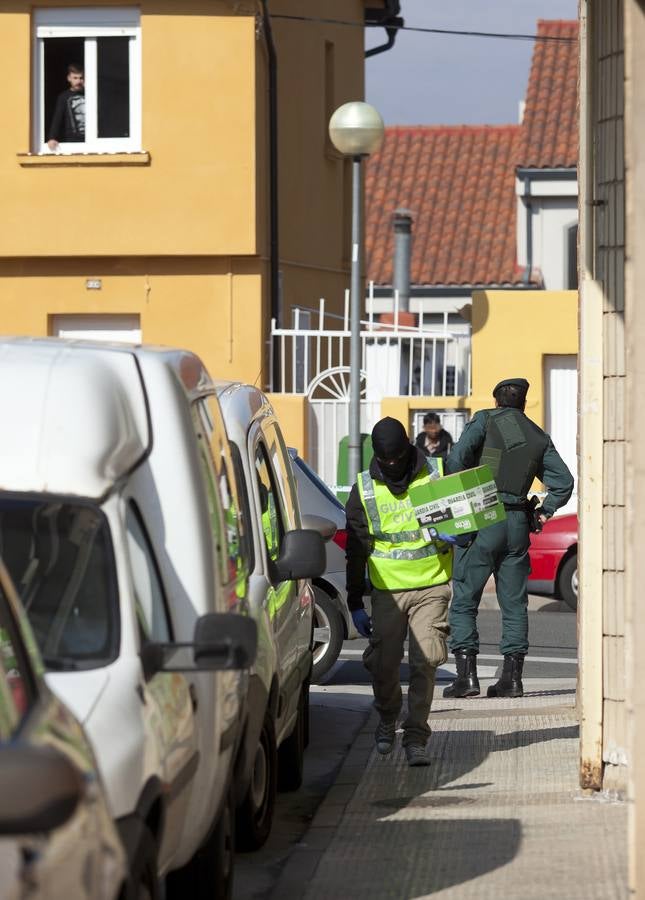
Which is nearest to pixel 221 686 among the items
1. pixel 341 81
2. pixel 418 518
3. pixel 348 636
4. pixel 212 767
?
pixel 212 767

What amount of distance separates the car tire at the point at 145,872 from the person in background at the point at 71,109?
1724cm

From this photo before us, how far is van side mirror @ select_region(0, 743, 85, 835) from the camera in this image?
2.81 meters

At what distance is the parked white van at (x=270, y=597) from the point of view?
733 centimetres

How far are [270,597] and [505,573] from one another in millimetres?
3956

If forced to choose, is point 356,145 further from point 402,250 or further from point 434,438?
point 402,250

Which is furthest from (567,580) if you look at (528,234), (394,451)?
(528,234)

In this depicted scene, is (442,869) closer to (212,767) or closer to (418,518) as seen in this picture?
(212,767)

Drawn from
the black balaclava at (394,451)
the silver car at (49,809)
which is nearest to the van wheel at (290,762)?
the black balaclava at (394,451)

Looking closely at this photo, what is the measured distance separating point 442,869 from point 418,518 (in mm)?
2442

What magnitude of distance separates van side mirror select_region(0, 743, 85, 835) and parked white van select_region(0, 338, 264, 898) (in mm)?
1868

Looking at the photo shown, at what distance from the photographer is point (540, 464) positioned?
1153 cm

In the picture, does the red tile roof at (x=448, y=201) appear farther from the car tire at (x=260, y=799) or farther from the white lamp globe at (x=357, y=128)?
the car tire at (x=260, y=799)

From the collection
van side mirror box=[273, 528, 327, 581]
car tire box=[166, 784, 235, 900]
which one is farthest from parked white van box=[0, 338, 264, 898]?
van side mirror box=[273, 528, 327, 581]

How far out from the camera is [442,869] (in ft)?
22.5
